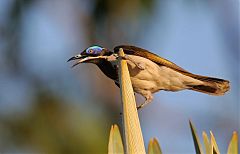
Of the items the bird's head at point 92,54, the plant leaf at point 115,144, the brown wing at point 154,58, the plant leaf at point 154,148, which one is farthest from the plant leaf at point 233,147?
the bird's head at point 92,54

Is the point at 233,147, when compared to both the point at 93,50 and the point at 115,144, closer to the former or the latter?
the point at 115,144

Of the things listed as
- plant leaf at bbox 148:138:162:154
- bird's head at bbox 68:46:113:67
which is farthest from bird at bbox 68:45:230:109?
plant leaf at bbox 148:138:162:154

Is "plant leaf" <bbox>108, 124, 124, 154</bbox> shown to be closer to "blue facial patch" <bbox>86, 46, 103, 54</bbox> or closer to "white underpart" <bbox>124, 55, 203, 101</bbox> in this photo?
"white underpart" <bbox>124, 55, 203, 101</bbox>

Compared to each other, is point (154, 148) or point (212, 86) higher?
point (212, 86)

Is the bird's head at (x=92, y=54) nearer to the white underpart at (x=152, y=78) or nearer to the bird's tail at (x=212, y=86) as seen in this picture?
the white underpart at (x=152, y=78)

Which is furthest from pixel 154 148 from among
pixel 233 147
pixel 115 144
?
pixel 233 147

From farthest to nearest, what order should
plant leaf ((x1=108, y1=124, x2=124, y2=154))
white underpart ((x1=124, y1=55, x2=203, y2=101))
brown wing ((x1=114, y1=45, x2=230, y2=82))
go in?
brown wing ((x1=114, y1=45, x2=230, y2=82))
white underpart ((x1=124, y1=55, x2=203, y2=101))
plant leaf ((x1=108, y1=124, x2=124, y2=154))
